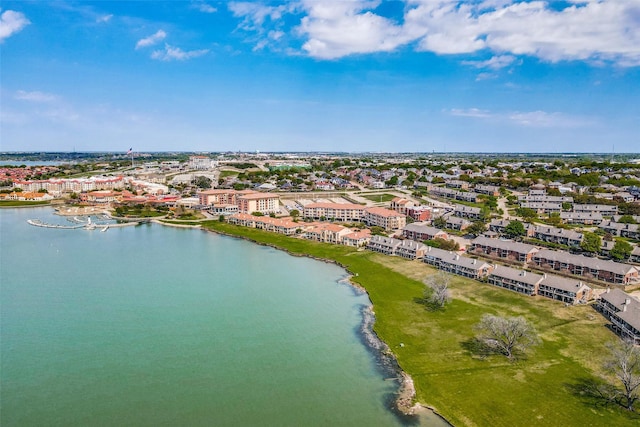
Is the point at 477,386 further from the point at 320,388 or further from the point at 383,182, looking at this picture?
the point at 383,182

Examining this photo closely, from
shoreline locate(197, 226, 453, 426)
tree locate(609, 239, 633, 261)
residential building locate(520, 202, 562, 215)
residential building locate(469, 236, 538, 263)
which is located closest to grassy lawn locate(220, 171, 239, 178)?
residential building locate(520, 202, 562, 215)

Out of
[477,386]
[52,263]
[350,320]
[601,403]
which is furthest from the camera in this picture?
[52,263]

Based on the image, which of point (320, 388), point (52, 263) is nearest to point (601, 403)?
point (320, 388)

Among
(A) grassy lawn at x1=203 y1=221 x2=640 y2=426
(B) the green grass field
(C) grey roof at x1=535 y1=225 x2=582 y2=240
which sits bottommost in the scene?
(A) grassy lawn at x1=203 y1=221 x2=640 y2=426

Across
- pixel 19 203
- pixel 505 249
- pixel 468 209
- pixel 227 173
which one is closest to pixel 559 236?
pixel 505 249

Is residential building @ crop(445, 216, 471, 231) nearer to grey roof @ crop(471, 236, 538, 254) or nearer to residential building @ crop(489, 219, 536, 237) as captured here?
residential building @ crop(489, 219, 536, 237)

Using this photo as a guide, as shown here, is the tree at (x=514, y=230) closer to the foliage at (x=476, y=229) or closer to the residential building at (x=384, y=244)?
the foliage at (x=476, y=229)
